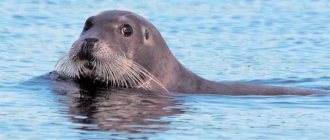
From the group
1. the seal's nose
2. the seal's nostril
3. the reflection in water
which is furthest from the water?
the seal's nostril

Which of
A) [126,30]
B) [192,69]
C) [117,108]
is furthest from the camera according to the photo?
[192,69]

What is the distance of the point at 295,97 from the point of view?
1397 cm

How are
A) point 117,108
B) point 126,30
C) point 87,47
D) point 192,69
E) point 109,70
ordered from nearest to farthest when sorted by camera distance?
1. point 117,108
2. point 87,47
3. point 109,70
4. point 126,30
5. point 192,69

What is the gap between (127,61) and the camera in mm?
13352

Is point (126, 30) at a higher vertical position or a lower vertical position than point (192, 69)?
higher

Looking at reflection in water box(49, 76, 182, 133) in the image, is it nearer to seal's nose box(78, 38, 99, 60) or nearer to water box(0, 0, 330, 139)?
water box(0, 0, 330, 139)

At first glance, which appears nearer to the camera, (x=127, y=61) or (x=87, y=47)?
(x=87, y=47)

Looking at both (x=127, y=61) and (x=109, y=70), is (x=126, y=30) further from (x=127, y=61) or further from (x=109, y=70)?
(x=109, y=70)

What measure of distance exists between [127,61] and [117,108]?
43.0 inches

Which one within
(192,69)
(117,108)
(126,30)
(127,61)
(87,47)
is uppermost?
(126,30)

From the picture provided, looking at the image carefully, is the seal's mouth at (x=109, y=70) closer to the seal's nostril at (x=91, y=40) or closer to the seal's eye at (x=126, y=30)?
the seal's nostril at (x=91, y=40)

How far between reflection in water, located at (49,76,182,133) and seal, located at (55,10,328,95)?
0.16 metres

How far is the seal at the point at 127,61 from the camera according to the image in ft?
43.2

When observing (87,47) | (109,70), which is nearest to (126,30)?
(109,70)
